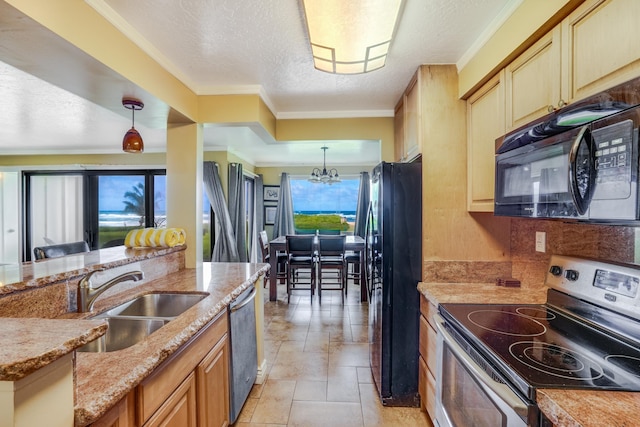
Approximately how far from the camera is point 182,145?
2.45 meters

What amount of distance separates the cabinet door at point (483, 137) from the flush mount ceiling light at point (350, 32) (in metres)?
0.65

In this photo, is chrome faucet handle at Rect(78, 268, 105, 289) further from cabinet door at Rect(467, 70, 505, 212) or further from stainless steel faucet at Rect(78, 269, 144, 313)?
cabinet door at Rect(467, 70, 505, 212)

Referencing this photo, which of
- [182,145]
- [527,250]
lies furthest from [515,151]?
[182,145]

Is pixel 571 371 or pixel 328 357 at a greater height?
pixel 571 371

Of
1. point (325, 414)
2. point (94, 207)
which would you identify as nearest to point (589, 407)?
point (325, 414)

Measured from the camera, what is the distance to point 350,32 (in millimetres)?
1551

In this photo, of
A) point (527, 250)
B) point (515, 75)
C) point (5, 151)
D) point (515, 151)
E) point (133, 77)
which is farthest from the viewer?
Result: point (5, 151)

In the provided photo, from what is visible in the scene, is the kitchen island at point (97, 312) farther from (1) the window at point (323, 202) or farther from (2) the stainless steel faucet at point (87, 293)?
(1) the window at point (323, 202)

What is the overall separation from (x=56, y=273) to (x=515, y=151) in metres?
2.14

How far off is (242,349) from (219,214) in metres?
3.22

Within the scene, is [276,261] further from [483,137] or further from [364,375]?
[483,137]

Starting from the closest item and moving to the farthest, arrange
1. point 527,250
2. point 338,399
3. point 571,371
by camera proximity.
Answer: point 571,371, point 527,250, point 338,399

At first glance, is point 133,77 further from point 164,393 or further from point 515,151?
point 515,151

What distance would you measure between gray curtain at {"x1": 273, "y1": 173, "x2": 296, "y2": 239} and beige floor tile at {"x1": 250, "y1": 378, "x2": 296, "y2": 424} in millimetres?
4149
